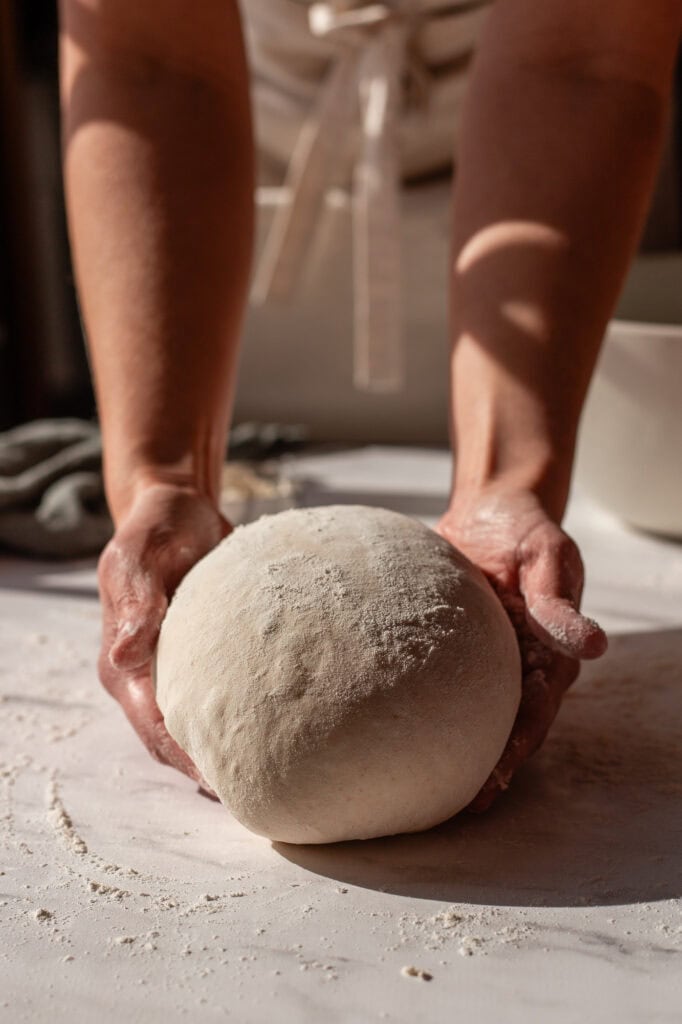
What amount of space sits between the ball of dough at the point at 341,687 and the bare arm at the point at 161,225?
0.69 ft

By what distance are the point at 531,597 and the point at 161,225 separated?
0.61 metres

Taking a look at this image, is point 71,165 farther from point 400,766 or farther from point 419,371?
point 419,371

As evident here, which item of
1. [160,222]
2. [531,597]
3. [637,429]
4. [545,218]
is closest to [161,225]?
[160,222]

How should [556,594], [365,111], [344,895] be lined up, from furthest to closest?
[365,111]
[556,594]
[344,895]

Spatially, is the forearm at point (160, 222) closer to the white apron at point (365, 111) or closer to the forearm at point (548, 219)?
the forearm at point (548, 219)

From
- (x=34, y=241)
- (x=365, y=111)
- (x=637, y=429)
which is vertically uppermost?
(x=365, y=111)

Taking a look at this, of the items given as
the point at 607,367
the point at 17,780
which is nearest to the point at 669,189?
the point at 607,367

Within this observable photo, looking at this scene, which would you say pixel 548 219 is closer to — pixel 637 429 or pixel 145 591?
pixel 637 429

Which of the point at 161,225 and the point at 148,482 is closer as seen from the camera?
the point at 148,482

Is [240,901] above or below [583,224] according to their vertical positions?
below

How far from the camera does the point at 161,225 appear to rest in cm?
126

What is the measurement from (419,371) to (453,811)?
1555 mm

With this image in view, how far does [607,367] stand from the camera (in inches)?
64.2

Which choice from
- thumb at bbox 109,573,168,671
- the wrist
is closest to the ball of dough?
thumb at bbox 109,573,168,671
